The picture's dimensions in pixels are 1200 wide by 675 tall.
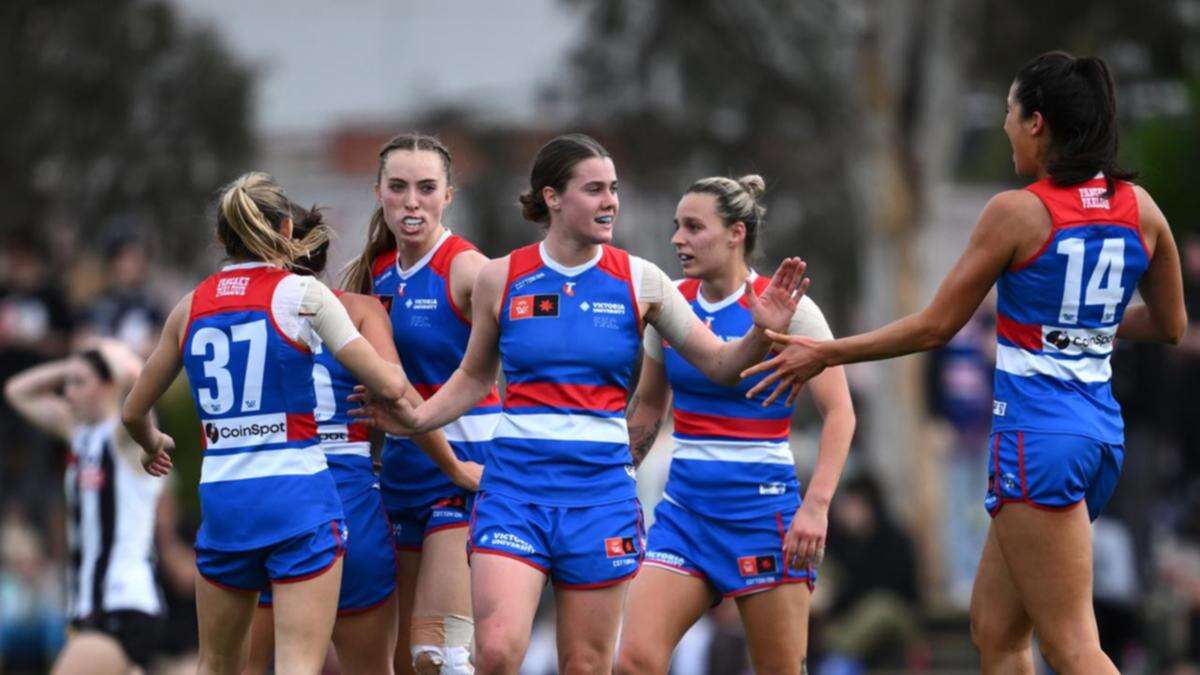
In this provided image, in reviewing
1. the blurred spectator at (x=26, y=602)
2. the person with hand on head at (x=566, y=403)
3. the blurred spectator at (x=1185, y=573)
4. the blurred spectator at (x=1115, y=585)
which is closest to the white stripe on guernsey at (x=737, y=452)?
the person with hand on head at (x=566, y=403)

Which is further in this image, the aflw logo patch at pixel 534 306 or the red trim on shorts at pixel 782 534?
the red trim on shorts at pixel 782 534

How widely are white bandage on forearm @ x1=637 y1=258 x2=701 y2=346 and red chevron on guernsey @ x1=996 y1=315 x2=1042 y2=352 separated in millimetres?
1235

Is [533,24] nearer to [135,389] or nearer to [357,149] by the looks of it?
[357,149]

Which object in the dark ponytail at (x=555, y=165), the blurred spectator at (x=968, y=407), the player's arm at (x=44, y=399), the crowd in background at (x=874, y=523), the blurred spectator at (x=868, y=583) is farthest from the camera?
the blurred spectator at (x=968, y=407)

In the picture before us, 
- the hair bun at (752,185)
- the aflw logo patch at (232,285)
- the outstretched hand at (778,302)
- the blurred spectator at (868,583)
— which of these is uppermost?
the hair bun at (752,185)

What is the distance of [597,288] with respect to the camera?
22.7 ft

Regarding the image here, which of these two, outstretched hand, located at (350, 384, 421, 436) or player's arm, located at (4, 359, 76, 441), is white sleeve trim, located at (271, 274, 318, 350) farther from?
player's arm, located at (4, 359, 76, 441)

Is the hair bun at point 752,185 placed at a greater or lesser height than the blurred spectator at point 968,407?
greater

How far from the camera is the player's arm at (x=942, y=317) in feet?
21.2

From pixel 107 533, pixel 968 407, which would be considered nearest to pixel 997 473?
pixel 107 533

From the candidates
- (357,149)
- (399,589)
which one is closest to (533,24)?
(357,149)

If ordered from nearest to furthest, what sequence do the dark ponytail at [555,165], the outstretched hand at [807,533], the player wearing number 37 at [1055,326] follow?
1. the player wearing number 37 at [1055,326]
2. the dark ponytail at [555,165]
3. the outstretched hand at [807,533]

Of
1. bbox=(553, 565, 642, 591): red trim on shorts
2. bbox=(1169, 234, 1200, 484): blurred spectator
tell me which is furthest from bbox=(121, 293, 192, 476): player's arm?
bbox=(1169, 234, 1200, 484): blurred spectator

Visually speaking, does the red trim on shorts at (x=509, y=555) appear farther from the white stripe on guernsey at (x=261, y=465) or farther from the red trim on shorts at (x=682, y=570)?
the red trim on shorts at (x=682, y=570)
